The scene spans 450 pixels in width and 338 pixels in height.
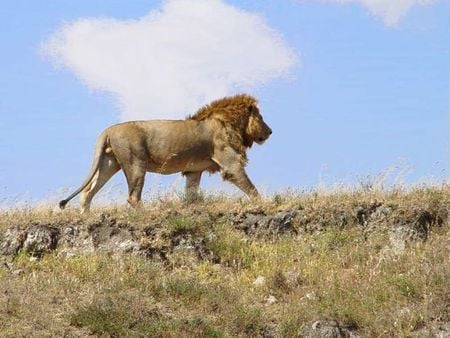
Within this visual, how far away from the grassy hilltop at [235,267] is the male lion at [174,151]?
1.35m

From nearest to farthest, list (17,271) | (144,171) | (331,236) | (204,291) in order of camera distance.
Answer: (204,291)
(17,271)
(331,236)
(144,171)

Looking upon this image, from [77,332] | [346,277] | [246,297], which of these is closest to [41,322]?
[77,332]

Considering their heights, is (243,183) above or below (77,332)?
above

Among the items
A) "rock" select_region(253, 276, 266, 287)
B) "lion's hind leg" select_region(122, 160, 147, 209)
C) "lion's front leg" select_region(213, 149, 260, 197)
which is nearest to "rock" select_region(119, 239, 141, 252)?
"rock" select_region(253, 276, 266, 287)

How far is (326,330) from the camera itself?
1095 centimetres

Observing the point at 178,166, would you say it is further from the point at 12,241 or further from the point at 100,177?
the point at 12,241

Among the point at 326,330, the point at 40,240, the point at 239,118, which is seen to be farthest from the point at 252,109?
the point at 326,330

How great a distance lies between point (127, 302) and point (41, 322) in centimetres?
99

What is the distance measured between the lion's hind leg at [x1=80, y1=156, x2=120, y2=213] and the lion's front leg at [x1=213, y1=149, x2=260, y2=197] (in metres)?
1.64

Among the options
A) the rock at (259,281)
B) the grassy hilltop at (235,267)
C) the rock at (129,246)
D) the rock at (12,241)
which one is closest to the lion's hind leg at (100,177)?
the grassy hilltop at (235,267)

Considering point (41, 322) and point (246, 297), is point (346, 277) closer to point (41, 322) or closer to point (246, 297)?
point (246, 297)

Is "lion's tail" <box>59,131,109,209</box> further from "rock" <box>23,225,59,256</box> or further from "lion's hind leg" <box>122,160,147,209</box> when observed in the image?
"rock" <box>23,225,59,256</box>

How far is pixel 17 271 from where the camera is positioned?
1265cm

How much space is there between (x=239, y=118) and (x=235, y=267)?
4.36 metres
